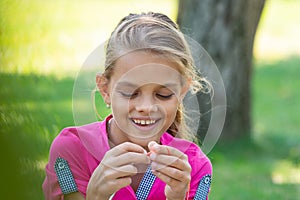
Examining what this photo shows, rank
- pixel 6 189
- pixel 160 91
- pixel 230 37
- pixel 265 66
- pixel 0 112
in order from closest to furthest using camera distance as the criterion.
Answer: pixel 6 189 < pixel 0 112 < pixel 160 91 < pixel 230 37 < pixel 265 66

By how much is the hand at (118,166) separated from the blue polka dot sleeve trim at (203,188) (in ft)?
1.89

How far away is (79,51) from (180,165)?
3401mm

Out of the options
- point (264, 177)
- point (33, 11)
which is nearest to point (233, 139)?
point (264, 177)

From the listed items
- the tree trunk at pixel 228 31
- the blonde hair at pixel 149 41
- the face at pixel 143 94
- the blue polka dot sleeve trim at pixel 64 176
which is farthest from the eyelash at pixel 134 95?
the tree trunk at pixel 228 31

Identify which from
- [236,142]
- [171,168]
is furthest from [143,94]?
[236,142]

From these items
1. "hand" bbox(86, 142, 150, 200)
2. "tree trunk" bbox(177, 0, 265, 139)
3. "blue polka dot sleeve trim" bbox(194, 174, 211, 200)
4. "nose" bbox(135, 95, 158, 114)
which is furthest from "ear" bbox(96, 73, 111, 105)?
"tree trunk" bbox(177, 0, 265, 139)

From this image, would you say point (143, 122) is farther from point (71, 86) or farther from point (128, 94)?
point (71, 86)

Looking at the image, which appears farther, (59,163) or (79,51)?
(79,51)

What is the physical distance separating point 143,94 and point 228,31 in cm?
401

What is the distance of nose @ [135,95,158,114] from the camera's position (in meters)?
2.76

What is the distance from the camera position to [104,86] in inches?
120

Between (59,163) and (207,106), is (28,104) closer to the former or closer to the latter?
(59,163)

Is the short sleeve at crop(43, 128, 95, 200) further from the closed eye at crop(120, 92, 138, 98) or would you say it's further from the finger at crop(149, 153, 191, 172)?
the finger at crop(149, 153, 191, 172)

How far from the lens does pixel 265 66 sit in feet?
37.8
